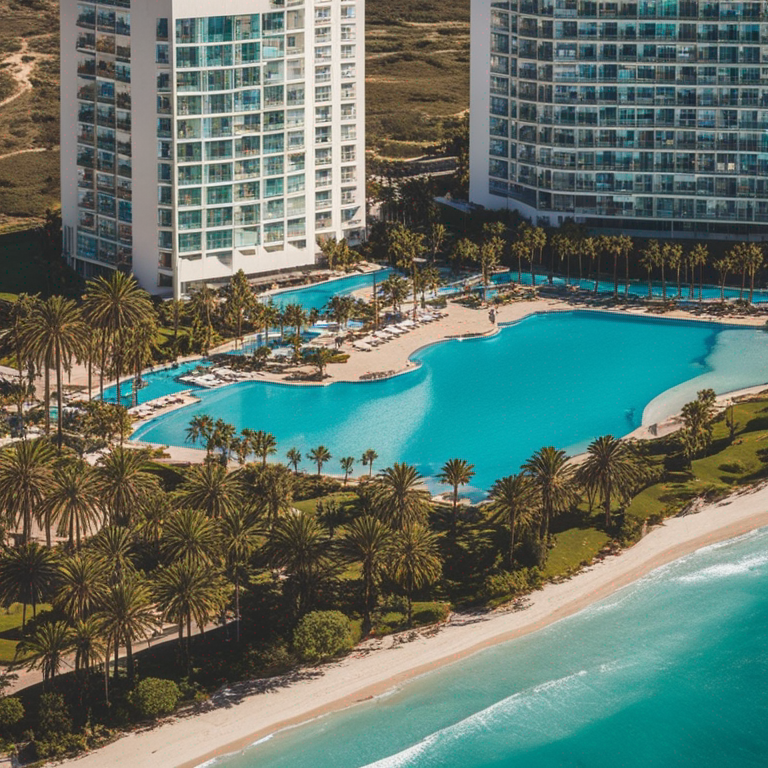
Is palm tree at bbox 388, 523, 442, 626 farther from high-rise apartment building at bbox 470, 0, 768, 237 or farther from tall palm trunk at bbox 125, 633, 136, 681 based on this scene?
high-rise apartment building at bbox 470, 0, 768, 237

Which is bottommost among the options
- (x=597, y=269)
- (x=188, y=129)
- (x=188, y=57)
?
(x=597, y=269)

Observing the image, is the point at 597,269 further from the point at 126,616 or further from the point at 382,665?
the point at 126,616

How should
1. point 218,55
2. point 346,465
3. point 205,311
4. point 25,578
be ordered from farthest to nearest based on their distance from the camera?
point 218,55 < point 205,311 < point 346,465 < point 25,578

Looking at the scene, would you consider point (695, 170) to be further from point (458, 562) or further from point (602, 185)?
point (458, 562)

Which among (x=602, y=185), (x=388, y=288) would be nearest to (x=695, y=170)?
(x=602, y=185)

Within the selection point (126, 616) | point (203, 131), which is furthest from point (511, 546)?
point (203, 131)

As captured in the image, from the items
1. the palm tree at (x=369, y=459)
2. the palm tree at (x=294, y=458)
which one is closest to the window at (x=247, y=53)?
the palm tree at (x=294, y=458)

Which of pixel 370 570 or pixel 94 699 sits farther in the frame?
pixel 370 570

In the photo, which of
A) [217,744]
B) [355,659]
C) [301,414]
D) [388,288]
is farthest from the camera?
[388,288]
